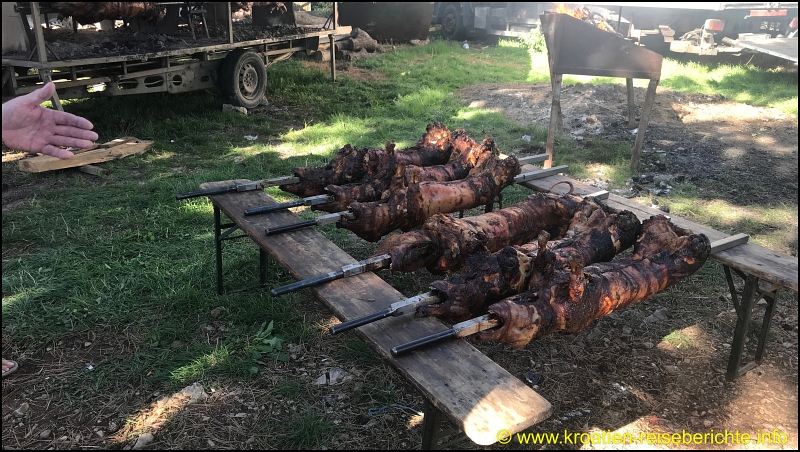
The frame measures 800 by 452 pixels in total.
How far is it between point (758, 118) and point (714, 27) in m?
4.57

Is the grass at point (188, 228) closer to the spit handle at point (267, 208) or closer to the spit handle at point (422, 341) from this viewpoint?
the spit handle at point (267, 208)

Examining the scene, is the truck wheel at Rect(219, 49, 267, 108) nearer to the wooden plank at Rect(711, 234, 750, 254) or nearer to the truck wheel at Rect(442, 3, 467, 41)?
the wooden plank at Rect(711, 234, 750, 254)

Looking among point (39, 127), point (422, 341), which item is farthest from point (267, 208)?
point (422, 341)

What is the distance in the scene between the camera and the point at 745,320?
369 centimetres

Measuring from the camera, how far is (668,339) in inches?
172

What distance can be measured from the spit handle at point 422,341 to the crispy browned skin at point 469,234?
2.48 ft

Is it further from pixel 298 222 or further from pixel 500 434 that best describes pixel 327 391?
pixel 500 434

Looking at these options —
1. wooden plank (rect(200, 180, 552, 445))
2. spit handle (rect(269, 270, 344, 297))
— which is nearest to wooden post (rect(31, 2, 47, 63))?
wooden plank (rect(200, 180, 552, 445))

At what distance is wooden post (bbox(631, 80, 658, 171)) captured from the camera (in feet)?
24.2

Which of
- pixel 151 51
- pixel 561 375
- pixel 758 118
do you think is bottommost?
pixel 561 375

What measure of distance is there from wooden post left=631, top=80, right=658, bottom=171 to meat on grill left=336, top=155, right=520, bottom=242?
365 cm

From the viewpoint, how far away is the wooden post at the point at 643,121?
24.2 ft

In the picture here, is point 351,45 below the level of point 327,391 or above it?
above

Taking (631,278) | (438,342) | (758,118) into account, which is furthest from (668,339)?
Answer: (758,118)
